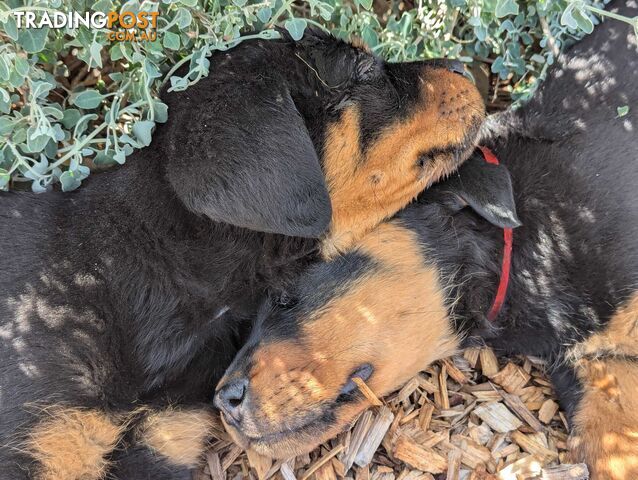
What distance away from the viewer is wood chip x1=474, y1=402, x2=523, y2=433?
11.6 feet

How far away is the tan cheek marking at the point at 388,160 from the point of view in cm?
310

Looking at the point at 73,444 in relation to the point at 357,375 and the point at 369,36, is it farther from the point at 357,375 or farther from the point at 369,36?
the point at 369,36

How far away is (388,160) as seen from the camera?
10.2ft

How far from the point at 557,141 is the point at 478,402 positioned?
1401 mm

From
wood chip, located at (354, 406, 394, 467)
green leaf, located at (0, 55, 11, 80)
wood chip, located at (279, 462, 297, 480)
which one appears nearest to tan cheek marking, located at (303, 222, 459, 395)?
wood chip, located at (354, 406, 394, 467)

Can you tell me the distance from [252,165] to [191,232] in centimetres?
53

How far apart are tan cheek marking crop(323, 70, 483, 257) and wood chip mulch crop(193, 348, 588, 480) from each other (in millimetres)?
974

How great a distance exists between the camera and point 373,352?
309cm

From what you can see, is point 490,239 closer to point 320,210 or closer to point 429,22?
point 320,210

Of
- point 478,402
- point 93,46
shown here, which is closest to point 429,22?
point 93,46

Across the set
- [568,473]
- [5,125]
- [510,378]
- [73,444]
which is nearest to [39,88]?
[5,125]

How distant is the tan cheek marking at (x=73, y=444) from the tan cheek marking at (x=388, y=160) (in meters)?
1.25

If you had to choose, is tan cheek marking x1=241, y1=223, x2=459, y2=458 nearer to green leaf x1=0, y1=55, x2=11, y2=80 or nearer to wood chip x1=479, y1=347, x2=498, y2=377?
wood chip x1=479, y1=347, x2=498, y2=377

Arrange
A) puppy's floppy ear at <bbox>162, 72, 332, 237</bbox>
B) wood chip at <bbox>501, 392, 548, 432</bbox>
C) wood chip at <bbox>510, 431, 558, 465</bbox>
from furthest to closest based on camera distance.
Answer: wood chip at <bbox>501, 392, 548, 432</bbox> < wood chip at <bbox>510, 431, 558, 465</bbox> < puppy's floppy ear at <bbox>162, 72, 332, 237</bbox>
